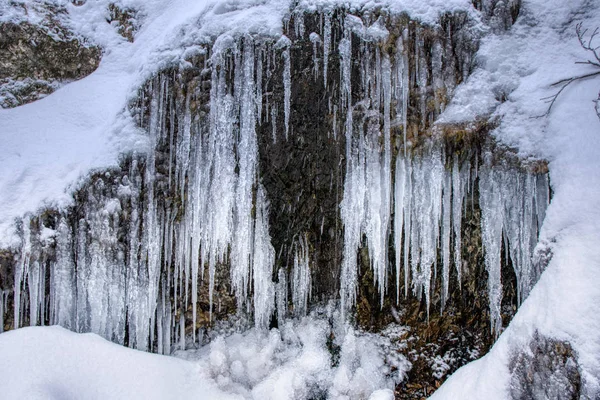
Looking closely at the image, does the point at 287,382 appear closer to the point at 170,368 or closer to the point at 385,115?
the point at 170,368

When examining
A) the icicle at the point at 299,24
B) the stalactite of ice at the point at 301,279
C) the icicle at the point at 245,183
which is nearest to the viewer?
the icicle at the point at 299,24

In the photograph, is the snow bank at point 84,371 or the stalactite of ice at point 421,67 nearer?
the snow bank at point 84,371

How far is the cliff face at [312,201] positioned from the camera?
4.40 m

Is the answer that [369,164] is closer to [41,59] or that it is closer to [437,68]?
[437,68]

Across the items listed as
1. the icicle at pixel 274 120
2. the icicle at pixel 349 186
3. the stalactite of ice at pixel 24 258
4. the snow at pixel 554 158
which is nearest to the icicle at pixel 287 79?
the icicle at pixel 274 120

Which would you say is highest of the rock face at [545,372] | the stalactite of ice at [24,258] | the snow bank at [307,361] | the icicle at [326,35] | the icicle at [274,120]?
the icicle at [326,35]

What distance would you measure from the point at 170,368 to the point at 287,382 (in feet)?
3.72

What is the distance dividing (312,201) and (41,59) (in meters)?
4.04

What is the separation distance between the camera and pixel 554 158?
389 centimetres

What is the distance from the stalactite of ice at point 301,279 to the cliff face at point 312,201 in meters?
0.03

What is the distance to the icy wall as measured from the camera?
4.40 meters

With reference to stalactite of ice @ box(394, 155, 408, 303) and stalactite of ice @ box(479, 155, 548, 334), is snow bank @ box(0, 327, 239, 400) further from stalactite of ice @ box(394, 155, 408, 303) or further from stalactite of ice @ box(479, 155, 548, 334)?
stalactite of ice @ box(479, 155, 548, 334)

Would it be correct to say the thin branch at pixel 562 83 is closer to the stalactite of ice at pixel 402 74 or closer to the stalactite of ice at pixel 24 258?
the stalactite of ice at pixel 402 74

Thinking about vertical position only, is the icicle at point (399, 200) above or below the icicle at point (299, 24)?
below
